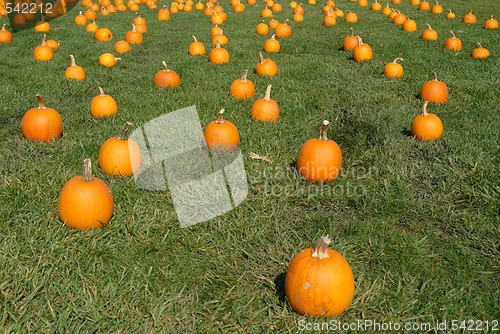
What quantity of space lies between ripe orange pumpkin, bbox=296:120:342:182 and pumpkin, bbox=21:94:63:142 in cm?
289

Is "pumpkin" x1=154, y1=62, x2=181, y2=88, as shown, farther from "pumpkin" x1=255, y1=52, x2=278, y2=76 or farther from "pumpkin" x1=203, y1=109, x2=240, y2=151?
"pumpkin" x1=203, y1=109, x2=240, y2=151

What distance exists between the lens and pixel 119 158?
15.3ft

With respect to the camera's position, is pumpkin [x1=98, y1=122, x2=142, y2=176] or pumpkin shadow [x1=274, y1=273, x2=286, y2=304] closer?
pumpkin shadow [x1=274, y1=273, x2=286, y2=304]

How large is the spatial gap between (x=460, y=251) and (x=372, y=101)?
3.74 m

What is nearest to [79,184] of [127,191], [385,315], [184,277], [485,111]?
[127,191]

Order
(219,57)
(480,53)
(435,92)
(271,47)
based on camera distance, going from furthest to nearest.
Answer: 1. (271,47)
2. (480,53)
3. (219,57)
4. (435,92)

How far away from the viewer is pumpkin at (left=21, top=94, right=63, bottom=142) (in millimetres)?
5418

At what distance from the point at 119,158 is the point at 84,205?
987 millimetres

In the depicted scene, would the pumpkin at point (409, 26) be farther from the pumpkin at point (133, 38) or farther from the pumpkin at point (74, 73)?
the pumpkin at point (74, 73)

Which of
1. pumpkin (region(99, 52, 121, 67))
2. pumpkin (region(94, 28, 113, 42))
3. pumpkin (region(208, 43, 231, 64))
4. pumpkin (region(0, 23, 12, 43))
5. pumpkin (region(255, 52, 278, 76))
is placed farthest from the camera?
pumpkin (region(94, 28, 113, 42))

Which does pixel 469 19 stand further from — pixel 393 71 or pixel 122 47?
pixel 122 47

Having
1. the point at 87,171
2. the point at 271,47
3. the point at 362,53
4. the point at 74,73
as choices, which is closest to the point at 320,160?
the point at 87,171

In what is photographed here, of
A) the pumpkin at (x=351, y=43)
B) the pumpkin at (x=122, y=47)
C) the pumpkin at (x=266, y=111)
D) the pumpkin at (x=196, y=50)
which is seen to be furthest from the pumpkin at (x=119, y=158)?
the pumpkin at (x=351, y=43)

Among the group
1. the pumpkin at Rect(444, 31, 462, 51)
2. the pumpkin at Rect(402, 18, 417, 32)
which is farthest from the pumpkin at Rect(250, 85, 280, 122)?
the pumpkin at Rect(402, 18, 417, 32)
